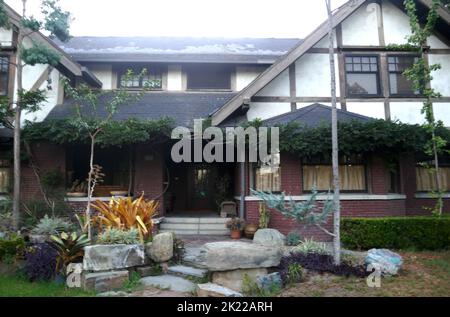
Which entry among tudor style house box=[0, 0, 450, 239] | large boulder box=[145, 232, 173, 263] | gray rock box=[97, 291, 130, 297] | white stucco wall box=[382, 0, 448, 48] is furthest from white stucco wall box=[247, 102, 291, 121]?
gray rock box=[97, 291, 130, 297]

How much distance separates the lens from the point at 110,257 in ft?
21.5

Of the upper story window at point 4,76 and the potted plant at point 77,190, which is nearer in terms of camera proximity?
the potted plant at point 77,190

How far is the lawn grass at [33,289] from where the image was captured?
19.6 feet

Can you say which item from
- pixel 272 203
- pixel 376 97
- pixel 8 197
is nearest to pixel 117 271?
pixel 272 203

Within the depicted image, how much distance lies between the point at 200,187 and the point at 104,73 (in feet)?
20.6

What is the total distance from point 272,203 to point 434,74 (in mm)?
8912

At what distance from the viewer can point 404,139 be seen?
9383 millimetres

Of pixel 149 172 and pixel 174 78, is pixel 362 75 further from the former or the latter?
pixel 149 172

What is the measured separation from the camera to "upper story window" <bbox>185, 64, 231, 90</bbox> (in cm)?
1427

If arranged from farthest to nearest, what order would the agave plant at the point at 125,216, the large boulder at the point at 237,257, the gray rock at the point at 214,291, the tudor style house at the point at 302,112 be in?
the tudor style house at the point at 302,112 → the agave plant at the point at 125,216 → the large boulder at the point at 237,257 → the gray rock at the point at 214,291

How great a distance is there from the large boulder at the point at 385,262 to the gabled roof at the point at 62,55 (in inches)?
422

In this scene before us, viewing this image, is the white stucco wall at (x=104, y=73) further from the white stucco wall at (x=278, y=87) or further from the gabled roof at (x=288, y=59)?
the white stucco wall at (x=278, y=87)

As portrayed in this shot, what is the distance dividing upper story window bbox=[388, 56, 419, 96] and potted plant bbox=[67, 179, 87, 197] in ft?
36.2

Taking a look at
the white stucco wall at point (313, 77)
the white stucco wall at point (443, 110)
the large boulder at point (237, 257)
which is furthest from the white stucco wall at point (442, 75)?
the large boulder at point (237, 257)
